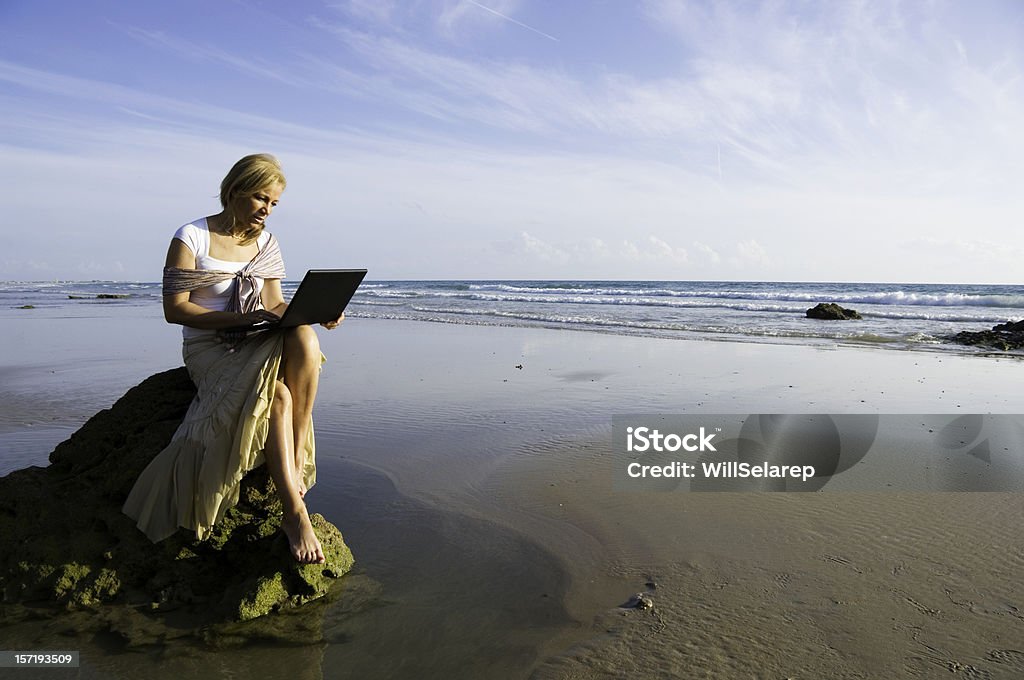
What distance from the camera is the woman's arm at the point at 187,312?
3.43 meters

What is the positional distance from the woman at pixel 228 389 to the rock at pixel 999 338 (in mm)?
13740

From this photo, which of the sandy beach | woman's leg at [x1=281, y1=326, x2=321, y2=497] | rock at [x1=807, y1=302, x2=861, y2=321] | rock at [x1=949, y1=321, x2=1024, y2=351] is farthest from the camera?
rock at [x1=807, y1=302, x2=861, y2=321]

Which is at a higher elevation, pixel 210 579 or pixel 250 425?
pixel 250 425

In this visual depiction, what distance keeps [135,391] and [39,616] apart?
1.38 meters

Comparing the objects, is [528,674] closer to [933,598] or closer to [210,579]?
[210,579]

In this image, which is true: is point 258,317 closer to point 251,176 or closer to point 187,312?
point 187,312

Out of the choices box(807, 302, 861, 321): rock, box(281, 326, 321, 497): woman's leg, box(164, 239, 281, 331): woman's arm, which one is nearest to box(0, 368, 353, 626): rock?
box(281, 326, 321, 497): woman's leg

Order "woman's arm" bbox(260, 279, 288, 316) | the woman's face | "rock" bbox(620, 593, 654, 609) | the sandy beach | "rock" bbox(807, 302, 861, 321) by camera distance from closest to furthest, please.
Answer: the sandy beach, "rock" bbox(620, 593, 654, 609), the woman's face, "woman's arm" bbox(260, 279, 288, 316), "rock" bbox(807, 302, 861, 321)

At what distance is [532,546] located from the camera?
3.95 metres

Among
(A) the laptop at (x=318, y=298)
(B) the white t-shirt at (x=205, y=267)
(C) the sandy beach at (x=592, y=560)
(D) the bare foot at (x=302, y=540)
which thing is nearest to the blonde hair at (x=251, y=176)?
(B) the white t-shirt at (x=205, y=267)

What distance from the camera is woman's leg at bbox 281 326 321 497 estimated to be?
343 cm

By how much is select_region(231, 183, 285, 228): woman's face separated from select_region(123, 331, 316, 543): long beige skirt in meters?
0.62

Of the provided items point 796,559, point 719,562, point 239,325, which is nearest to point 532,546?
point 719,562

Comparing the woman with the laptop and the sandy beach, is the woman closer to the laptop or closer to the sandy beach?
the laptop
